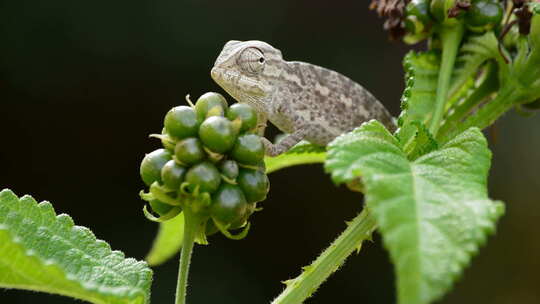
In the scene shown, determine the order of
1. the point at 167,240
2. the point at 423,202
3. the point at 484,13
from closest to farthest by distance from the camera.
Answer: the point at 423,202, the point at 484,13, the point at 167,240

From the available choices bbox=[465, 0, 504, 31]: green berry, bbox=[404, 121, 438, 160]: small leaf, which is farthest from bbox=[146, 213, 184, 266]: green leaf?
bbox=[465, 0, 504, 31]: green berry

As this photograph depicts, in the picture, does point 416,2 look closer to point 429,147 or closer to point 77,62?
point 429,147

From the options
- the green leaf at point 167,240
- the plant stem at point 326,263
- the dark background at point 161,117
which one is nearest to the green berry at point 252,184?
the plant stem at point 326,263

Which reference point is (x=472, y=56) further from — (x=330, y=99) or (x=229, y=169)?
(x=229, y=169)

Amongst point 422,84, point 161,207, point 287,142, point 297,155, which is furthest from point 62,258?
point 422,84

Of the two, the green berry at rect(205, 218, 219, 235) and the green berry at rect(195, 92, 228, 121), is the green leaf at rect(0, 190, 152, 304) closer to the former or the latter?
the green berry at rect(205, 218, 219, 235)

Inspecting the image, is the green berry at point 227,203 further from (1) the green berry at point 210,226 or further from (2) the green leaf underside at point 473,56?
(2) the green leaf underside at point 473,56

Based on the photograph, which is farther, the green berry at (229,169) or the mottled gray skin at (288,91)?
the mottled gray skin at (288,91)
